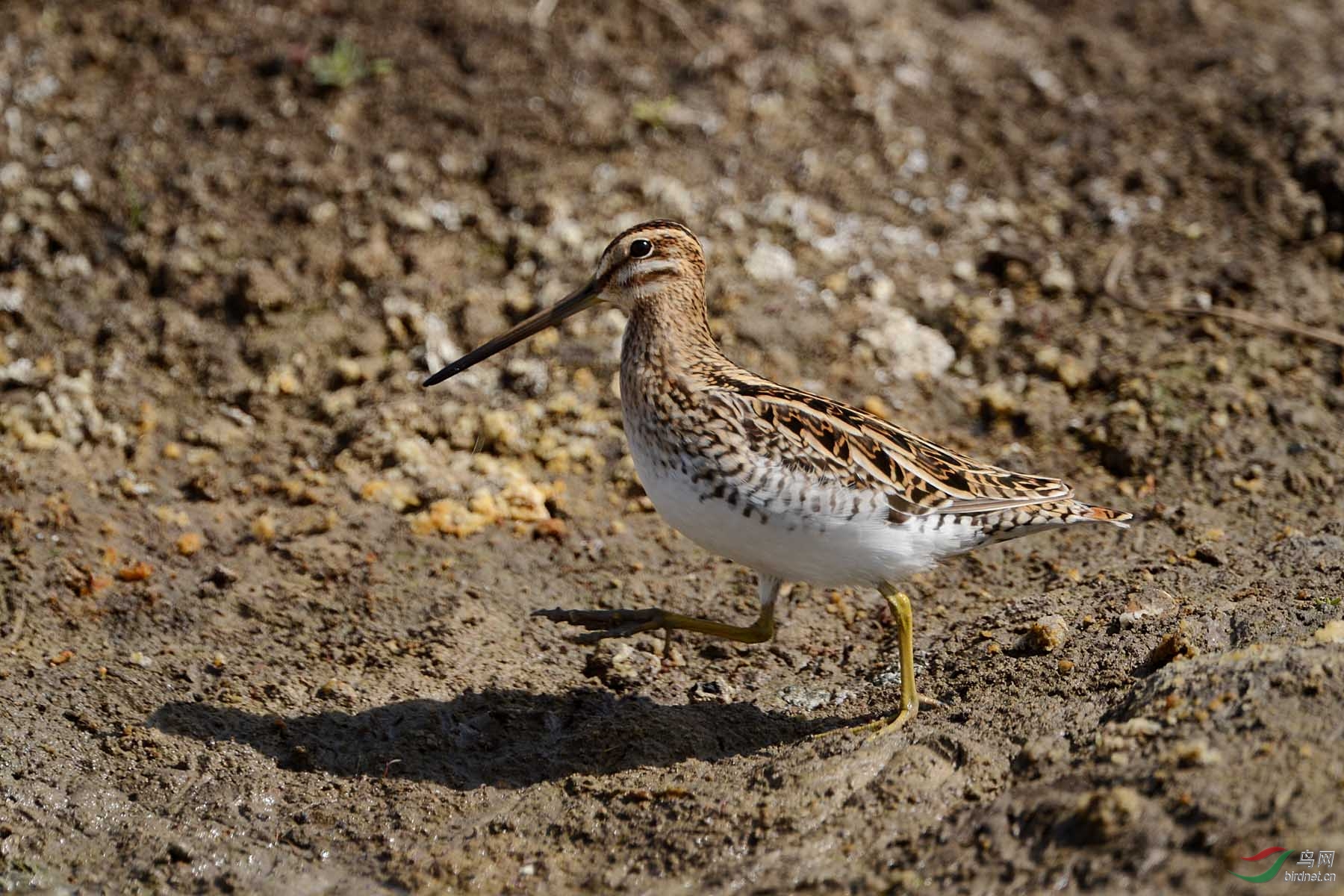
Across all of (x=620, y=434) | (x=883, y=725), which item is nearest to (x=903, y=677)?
(x=883, y=725)

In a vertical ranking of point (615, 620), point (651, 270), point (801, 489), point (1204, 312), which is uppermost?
point (1204, 312)

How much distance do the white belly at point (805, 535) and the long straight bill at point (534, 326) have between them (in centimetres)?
90

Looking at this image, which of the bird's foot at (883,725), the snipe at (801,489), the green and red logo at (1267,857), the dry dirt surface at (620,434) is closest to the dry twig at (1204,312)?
the dry dirt surface at (620,434)

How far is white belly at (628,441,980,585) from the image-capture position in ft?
14.9

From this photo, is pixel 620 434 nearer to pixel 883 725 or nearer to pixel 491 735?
pixel 491 735

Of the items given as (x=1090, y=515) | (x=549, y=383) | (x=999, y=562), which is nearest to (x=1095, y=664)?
(x=1090, y=515)

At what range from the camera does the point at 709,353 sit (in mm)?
5211

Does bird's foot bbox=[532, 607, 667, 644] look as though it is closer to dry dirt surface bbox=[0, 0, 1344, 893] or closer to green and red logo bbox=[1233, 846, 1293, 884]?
dry dirt surface bbox=[0, 0, 1344, 893]

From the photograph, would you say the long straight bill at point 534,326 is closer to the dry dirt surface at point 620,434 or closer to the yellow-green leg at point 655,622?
the dry dirt surface at point 620,434

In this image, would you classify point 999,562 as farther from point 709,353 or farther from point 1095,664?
point 709,353

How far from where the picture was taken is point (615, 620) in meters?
5.06

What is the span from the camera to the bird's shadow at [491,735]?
470 cm

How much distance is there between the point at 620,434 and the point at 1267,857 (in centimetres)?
387

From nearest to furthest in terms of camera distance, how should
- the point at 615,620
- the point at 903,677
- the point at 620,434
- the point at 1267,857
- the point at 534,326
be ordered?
the point at 1267,857, the point at 903,677, the point at 615,620, the point at 534,326, the point at 620,434
